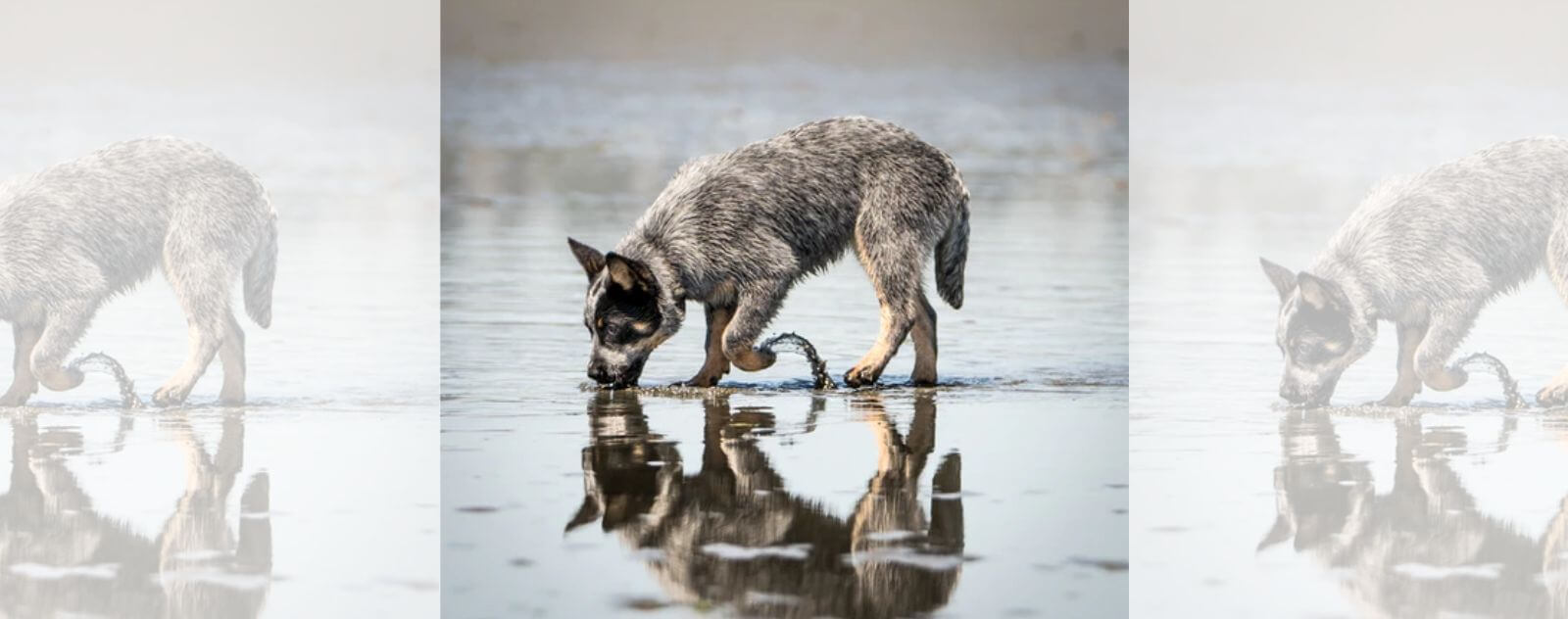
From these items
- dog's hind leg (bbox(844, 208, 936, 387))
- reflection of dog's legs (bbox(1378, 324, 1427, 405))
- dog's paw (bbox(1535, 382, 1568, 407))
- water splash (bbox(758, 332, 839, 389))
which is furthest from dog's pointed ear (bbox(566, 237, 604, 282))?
dog's paw (bbox(1535, 382, 1568, 407))

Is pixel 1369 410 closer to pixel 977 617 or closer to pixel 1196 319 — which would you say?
pixel 1196 319

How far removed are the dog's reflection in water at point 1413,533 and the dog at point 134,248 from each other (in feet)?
8.99

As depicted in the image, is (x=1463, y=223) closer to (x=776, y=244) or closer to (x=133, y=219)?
(x=776, y=244)

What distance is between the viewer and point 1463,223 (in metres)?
4.79

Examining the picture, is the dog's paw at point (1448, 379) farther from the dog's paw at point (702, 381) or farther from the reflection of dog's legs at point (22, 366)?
the reflection of dog's legs at point (22, 366)

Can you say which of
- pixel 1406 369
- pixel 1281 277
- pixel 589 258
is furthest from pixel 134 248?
pixel 1406 369

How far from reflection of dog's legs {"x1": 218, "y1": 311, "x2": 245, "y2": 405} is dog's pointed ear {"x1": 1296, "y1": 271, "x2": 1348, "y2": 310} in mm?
2786

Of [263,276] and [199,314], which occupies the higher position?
[263,276]

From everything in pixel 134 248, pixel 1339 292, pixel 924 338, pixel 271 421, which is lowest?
pixel 271 421

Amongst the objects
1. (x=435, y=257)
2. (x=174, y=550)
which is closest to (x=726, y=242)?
(x=435, y=257)

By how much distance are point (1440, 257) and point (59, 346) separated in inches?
140

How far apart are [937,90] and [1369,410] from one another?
1.42 m

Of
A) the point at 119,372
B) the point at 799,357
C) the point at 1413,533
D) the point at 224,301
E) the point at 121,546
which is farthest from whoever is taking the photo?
the point at 799,357

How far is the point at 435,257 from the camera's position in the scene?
16.3 ft
